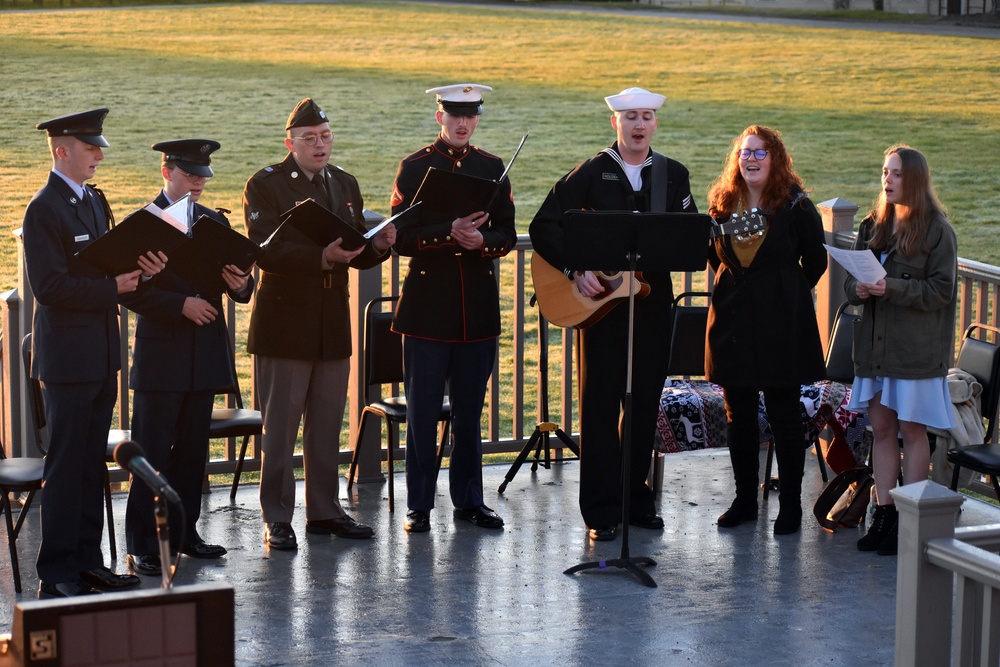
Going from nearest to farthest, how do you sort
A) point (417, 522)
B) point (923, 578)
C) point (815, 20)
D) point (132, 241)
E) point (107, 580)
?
point (923, 578), point (132, 241), point (107, 580), point (417, 522), point (815, 20)

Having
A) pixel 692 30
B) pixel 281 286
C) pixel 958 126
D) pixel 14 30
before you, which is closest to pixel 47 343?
pixel 281 286

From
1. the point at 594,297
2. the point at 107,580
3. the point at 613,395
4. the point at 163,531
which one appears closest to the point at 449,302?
the point at 594,297

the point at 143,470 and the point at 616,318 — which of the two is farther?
the point at 616,318

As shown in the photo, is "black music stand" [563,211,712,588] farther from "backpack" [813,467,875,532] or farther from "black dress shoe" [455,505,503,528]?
"backpack" [813,467,875,532]

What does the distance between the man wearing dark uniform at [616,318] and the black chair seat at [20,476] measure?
2.18m

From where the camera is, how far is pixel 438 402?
6.10 meters

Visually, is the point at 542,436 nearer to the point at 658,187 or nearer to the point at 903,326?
the point at 658,187

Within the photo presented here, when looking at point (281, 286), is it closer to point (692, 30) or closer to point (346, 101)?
point (346, 101)

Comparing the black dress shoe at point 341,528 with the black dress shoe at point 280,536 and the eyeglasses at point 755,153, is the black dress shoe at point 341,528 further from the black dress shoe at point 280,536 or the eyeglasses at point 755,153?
the eyeglasses at point 755,153

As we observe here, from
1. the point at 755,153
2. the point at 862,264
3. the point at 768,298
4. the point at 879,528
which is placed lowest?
the point at 879,528

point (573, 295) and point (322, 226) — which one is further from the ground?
point (322, 226)

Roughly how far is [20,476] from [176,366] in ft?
2.30

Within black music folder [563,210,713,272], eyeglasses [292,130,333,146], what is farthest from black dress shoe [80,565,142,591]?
black music folder [563,210,713,272]

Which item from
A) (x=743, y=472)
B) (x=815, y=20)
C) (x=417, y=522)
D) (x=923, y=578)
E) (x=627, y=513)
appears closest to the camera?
(x=923, y=578)
